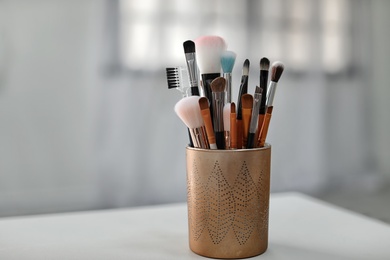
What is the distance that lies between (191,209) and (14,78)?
1.66m

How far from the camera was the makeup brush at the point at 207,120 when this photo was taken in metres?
0.49

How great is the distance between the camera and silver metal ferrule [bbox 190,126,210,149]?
0.53 m

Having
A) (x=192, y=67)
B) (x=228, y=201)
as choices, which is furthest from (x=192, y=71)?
(x=228, y=201)

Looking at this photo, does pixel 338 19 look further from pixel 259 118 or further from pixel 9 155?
pixel 259 118

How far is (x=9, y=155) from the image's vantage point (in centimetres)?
200

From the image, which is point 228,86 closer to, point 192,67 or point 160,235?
point 192,67

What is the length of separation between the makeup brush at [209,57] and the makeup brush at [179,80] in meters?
0.03

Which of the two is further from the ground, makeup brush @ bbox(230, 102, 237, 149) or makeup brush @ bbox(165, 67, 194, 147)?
makeup brush @ bbox(165, 67, 194, 147)

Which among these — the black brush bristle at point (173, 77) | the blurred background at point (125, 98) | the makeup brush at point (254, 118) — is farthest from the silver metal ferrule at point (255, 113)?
the blurred background at point (125, 98)

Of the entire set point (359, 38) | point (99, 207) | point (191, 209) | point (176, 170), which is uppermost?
point (359, 38)

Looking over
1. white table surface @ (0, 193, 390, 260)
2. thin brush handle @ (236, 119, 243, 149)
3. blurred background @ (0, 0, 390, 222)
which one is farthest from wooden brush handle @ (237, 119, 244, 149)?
blurred background @ (0, 0, 390, 222)

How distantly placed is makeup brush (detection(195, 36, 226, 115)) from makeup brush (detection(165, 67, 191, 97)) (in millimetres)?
30

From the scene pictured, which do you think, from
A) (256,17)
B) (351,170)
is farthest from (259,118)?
(351,170)

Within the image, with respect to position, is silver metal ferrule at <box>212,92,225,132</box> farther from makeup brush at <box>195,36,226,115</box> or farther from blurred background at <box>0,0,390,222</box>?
blurred background at <box>0,0,390,222</box>
